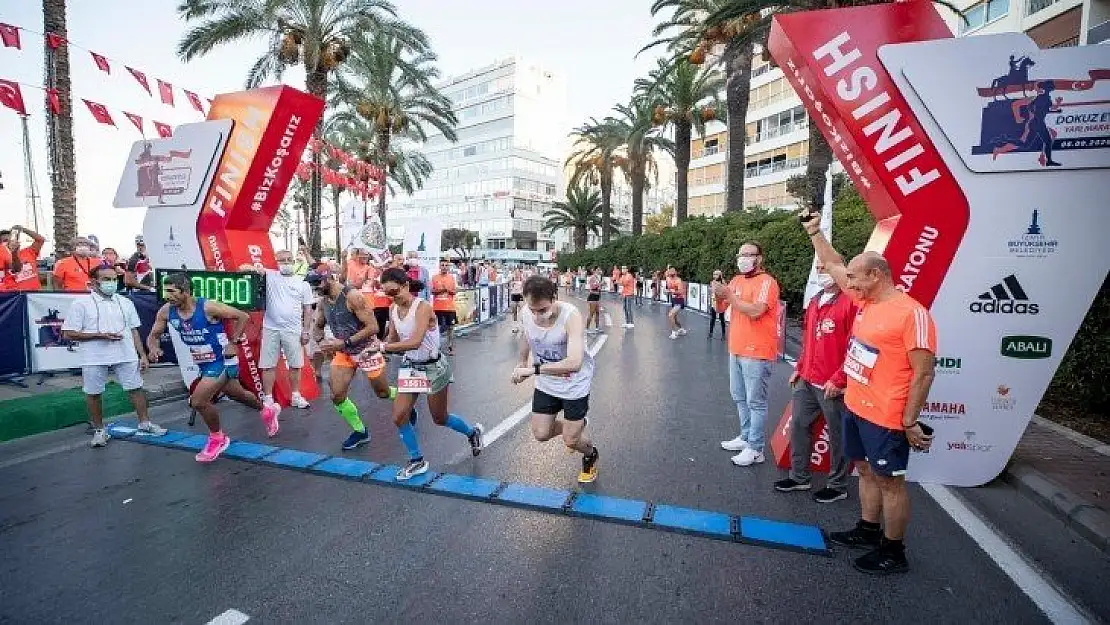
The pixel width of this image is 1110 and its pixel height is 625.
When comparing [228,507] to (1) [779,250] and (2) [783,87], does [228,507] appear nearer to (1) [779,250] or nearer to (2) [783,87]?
(1) [779,250]

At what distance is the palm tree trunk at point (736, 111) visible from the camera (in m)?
21.3

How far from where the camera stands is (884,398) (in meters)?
3.30

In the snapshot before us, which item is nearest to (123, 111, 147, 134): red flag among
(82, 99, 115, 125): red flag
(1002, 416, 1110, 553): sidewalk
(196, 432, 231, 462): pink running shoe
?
(82, 99, 115, 125): red flag

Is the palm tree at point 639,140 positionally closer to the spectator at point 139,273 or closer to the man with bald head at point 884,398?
the spectator at point 139,273

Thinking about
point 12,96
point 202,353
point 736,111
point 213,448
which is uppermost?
point 736,111

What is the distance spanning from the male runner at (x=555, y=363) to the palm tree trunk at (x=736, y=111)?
57.9 ft

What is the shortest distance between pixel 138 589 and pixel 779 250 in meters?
17.6

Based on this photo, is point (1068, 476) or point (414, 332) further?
point (414, 332)

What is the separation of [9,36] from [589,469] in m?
10.8

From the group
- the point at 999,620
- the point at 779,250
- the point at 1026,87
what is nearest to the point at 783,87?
the point at 779,250

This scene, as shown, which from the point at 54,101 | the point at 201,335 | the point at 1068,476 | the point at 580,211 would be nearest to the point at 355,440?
the point at 201,335

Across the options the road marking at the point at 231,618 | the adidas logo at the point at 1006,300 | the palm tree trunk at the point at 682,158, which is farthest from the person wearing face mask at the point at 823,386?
the palm tree trunk at the point at 682,158

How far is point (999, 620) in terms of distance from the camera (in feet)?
9.59

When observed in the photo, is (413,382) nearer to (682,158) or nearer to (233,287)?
(233,287)
